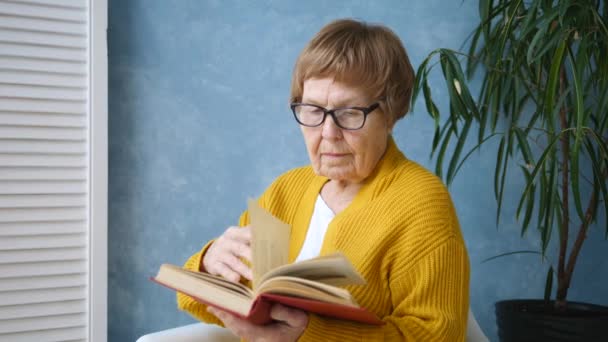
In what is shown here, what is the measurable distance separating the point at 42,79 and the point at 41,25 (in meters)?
0.17

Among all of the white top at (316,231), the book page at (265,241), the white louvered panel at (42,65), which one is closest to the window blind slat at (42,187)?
the white louvered panel at (42,65)

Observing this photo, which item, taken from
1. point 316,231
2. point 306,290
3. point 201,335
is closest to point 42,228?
point 201,335

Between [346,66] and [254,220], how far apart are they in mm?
437

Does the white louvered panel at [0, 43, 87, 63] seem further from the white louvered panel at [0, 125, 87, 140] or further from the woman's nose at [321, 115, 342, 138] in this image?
the woman's nose at [321, 115, 342, 138]

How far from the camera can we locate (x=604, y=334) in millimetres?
1902

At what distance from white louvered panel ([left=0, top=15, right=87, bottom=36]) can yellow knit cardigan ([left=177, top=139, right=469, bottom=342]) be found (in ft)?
3.62

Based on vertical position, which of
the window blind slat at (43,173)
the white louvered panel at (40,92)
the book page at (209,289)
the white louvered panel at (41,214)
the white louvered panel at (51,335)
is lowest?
the white louvered panel at (51,335)

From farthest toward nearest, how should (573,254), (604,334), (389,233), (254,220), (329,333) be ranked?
(573,254), (604,334), (389,233), (329,333), (254,220)

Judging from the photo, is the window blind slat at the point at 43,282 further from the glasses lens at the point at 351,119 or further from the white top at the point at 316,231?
the glasses lens at the point at 351,119

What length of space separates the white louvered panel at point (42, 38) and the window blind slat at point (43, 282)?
0.77m

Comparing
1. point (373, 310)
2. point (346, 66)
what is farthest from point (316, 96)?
point (373, 310)

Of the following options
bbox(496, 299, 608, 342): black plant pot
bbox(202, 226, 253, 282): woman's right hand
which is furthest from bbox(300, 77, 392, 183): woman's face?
bbox(496, 299, 608, 342): black plant pot

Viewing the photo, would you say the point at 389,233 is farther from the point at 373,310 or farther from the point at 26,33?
the point at 26,33

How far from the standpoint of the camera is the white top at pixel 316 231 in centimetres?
131
